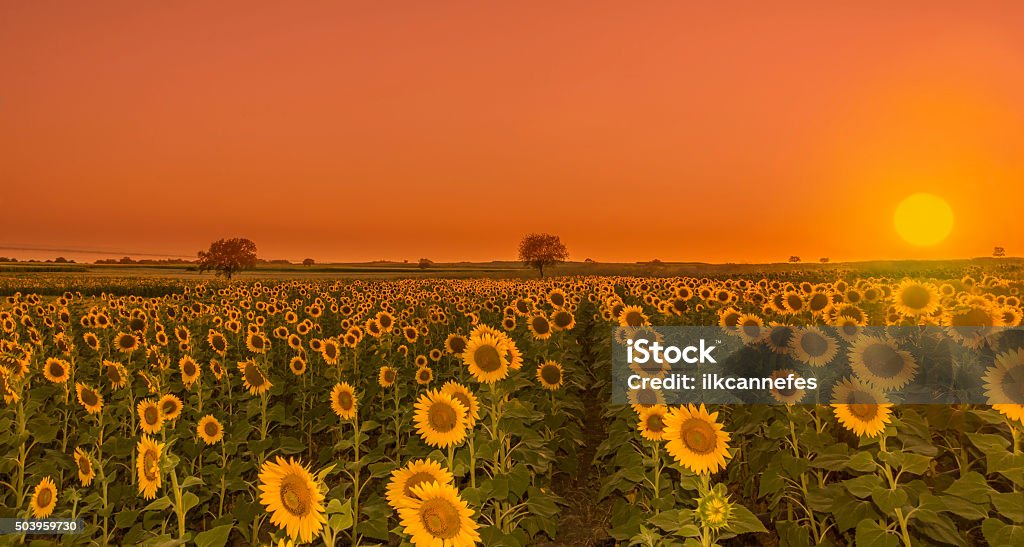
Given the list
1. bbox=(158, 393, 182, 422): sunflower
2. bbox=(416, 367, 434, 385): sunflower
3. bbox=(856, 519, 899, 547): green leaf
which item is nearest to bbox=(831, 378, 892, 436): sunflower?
bbox=(856, 519, 899, 547): green leaf

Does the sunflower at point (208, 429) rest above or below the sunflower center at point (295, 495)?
below

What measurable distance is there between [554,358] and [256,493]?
16.8 ft

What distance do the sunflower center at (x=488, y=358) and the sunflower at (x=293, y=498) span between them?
9.25ft

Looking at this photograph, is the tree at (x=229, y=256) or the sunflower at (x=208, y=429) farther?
the tree at (x=229, y=256)

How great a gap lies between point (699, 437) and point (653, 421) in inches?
27.7

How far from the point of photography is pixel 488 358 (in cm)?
623

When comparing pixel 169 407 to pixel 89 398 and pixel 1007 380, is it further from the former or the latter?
pixel 1007 380

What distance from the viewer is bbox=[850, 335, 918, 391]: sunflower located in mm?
5936

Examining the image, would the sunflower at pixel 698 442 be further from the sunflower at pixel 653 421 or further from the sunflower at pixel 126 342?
the sunflower at pixel 126 342

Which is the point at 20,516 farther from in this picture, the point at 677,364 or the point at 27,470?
the point at 677,364

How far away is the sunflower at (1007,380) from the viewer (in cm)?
470

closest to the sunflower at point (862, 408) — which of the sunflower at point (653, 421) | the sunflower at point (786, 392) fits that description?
the sunflower at point (786, 392)

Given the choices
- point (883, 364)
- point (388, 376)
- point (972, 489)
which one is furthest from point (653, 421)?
point (388, 376)

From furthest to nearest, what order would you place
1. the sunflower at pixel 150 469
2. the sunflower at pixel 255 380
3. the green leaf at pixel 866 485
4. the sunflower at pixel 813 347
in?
the sunflower at pixel 255 380, the sunflower at pixel 813 347, the sunflower at pixel 150 469, the green leaf at pixel 866 485
